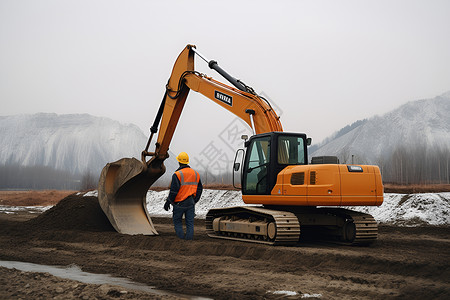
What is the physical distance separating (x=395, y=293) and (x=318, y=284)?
964 mm

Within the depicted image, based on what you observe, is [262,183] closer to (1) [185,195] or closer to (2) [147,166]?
(1) [185,195]

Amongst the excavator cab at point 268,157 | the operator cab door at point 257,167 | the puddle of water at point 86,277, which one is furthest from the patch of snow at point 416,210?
the puddle of water at point 86,277

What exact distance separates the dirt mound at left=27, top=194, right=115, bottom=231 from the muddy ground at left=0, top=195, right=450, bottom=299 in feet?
2.13

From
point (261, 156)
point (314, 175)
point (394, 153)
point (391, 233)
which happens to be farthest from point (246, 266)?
point (394, 153)

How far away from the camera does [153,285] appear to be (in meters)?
6.35

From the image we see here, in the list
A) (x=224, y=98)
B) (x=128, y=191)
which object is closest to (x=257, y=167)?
(x=224, y=98)

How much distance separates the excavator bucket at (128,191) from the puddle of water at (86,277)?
13.5 feet

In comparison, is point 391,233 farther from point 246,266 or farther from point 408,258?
point 246,266

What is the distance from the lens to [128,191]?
12281 mm

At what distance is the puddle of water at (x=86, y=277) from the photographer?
6.03 metres

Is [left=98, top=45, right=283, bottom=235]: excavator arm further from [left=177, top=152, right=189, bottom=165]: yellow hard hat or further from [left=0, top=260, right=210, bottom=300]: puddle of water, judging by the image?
[left=0, top=260, right=210, bottom=300]: puddle of water

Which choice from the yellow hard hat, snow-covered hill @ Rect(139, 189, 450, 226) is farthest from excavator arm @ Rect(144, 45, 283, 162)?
snow-covered hill @ Rect(139, 189, 450, 226)

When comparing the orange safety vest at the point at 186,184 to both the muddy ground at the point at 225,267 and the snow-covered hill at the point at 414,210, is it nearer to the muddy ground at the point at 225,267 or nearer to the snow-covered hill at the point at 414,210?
the muddy ground at the point at 225,267

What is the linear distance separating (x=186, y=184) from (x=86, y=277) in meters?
3.92
